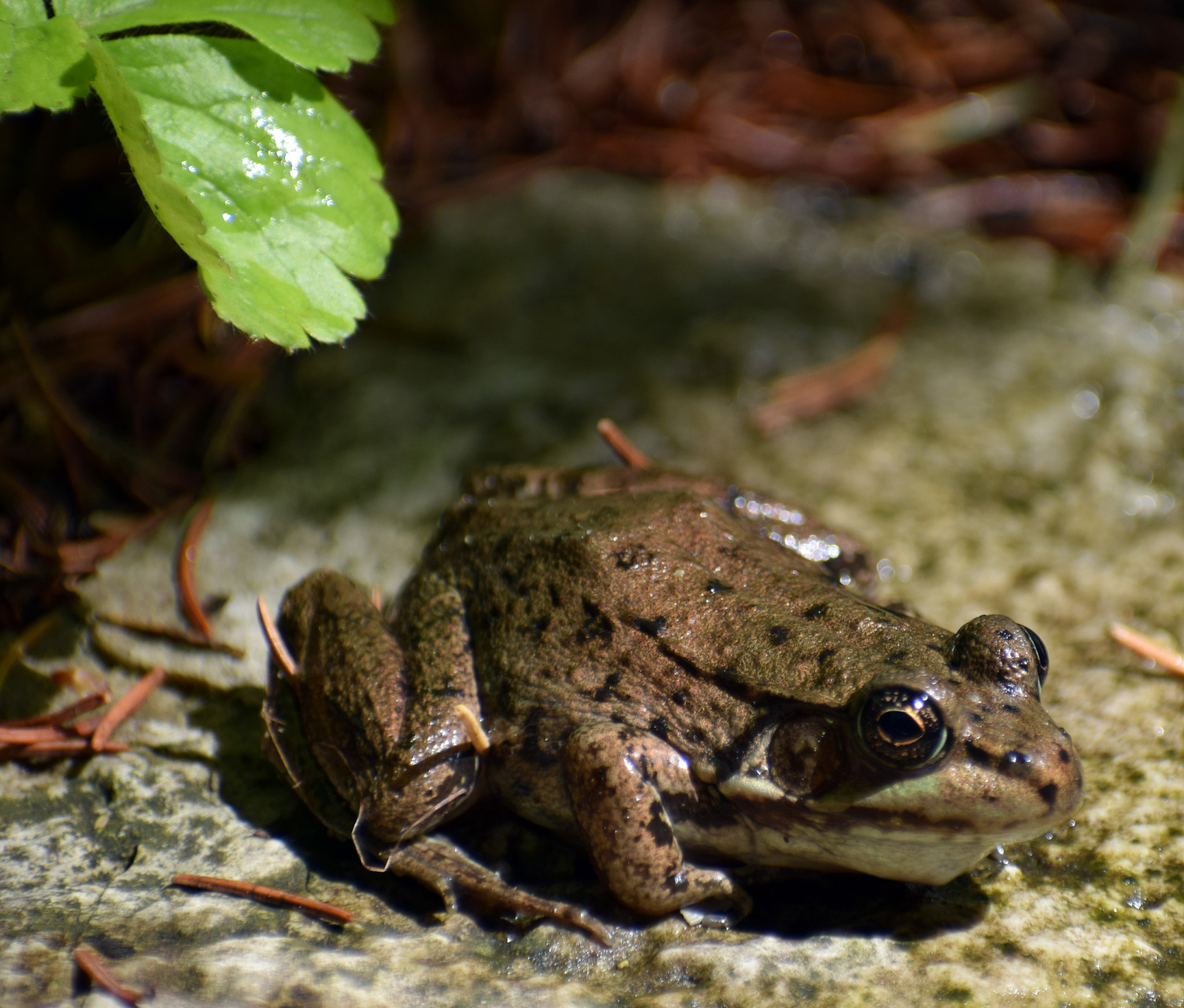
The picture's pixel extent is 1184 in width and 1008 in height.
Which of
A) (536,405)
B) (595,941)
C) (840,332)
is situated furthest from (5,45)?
(840,332)

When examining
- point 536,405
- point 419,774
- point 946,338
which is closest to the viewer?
point 419,774

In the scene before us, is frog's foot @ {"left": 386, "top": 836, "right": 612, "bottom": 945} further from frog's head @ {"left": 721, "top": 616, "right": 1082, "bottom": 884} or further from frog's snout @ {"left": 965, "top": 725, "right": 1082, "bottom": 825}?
frog's snout @ {"left": 965, "top": 725, "right": 1082, "bottom": 825}

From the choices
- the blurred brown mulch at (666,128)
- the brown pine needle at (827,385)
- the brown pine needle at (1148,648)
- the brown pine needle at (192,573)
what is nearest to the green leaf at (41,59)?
the blurred brown mulch at (666,128)

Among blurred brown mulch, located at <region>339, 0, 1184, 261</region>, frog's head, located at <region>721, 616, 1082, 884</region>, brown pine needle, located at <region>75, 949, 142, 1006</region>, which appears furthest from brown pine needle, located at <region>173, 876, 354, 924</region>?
blurred brown mulch, located at <region>339, 0, 1184, 261</region>

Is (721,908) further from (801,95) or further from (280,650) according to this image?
(801,95)

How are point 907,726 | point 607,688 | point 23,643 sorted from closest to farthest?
point 907,726 → point 607,688 → point 23,643

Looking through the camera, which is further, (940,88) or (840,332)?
(940,88)

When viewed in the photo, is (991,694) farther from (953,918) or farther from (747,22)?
(747,22)

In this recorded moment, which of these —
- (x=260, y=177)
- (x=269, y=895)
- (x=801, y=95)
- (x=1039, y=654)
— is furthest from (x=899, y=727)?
(x=801, y=95)
